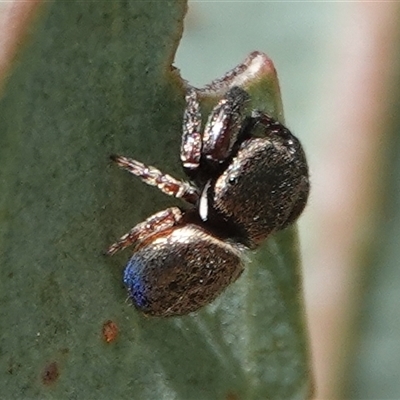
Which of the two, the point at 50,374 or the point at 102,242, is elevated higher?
the point at 102,242

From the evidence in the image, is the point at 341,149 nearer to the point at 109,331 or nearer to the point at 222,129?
the point at 222,129

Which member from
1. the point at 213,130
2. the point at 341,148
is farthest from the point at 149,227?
the point at 341,148

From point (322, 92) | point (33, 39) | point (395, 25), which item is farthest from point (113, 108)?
point (395, 25)

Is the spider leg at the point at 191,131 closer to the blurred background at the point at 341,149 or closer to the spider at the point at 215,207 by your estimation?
the spider at the point at 215,207

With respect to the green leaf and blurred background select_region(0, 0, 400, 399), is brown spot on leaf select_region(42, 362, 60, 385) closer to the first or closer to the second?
the green leaf

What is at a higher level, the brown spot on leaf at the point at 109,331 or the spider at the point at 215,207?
the spider at the point at 215,207

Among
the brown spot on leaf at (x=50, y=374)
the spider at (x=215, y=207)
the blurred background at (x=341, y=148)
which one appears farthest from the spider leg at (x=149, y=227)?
the blurred background at (x=341, y=148)
